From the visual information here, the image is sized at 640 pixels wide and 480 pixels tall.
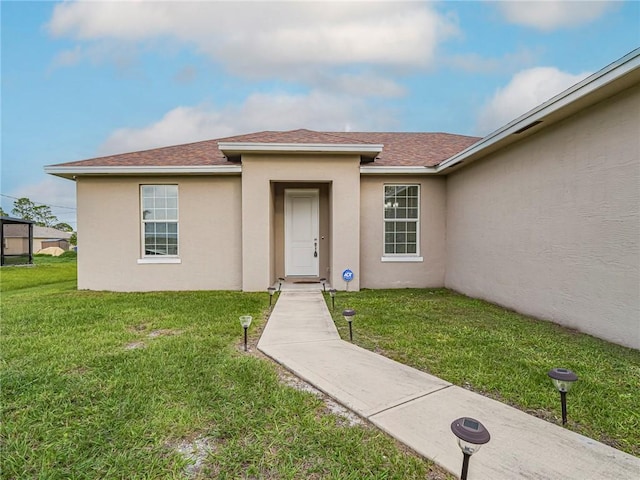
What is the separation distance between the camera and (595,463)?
6.18ft

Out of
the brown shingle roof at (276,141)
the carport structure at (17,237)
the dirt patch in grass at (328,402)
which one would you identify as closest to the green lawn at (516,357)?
the dirt patch in grass at (328,402)

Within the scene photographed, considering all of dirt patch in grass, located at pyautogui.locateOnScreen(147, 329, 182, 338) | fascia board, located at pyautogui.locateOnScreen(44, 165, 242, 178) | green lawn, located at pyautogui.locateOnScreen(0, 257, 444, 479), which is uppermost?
fascia board, located at pyautogui.locateOnScreen(44, 165, 242, 178)

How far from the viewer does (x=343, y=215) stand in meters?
8.09

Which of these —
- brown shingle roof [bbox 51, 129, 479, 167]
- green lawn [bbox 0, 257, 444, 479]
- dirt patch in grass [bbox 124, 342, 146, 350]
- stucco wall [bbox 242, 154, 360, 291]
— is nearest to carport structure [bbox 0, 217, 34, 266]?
brown shingle roof [bbox 51, 129, 479, 167]

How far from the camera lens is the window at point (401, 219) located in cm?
888

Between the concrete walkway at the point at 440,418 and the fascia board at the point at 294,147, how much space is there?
16.7 feet

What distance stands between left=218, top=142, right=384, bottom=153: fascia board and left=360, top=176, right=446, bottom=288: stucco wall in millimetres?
1206

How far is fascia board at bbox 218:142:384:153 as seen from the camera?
7.57 metres

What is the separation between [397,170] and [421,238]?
213cm

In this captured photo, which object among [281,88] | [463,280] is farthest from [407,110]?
[463,280]

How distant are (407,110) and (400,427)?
21500mm

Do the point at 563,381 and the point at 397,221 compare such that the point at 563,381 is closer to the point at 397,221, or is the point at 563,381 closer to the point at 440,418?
the point at 440,418

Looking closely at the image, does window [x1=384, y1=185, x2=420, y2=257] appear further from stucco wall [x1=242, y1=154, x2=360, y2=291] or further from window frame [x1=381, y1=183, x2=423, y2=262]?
stucco wall [x1=242, y1=154, x2=360, y2=291]

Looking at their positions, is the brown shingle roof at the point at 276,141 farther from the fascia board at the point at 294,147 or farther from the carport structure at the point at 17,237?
the carport structure at the point at 17,237
